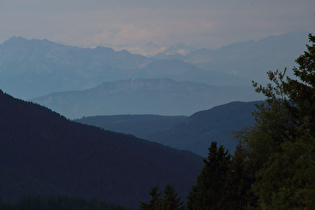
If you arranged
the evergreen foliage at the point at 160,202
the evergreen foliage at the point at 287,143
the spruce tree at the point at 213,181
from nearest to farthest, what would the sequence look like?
the evergreen foliage at the point at 287,143 → the evergreen foliage at the point at 160,202 → the spruce tree at the point at 213,181

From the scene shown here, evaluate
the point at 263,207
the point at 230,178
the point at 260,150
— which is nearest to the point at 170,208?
the point at 230,178

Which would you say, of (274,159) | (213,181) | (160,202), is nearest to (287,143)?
(274,159)

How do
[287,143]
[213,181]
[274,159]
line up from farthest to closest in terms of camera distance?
[213,181] → [274,159] → [287,143]

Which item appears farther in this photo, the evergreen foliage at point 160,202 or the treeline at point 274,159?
the evergreen foliage at point 160,202

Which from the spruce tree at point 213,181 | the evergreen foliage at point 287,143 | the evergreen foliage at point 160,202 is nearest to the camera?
the evergreen foliage at point 287,143

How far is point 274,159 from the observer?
3697cm

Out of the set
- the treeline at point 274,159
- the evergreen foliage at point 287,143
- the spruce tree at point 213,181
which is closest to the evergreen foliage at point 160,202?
the treeline at point 274,159

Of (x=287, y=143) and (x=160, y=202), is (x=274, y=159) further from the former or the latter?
(x=160, y=202)

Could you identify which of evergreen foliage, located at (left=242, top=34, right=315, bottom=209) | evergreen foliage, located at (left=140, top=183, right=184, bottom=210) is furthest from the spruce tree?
evergreen foliage, located at (left=242, top=34, right=315, bottom=209)

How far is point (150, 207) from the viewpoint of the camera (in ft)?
155

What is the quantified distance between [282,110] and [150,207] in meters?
14.1

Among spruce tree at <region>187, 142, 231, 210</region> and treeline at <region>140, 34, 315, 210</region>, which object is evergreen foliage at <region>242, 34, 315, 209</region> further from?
spruce tree at <region>187, 142, 231, 210</region>

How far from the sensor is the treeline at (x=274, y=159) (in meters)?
30.5

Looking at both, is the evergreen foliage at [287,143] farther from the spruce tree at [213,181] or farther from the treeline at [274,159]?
the spruce tree at [213,181]
